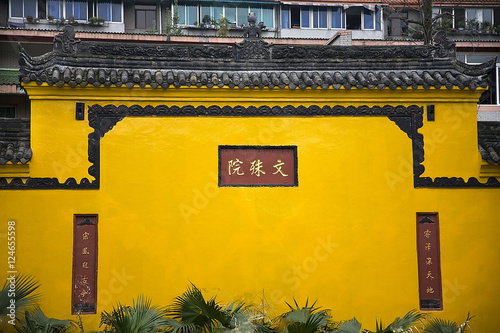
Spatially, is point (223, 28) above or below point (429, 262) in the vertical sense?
above

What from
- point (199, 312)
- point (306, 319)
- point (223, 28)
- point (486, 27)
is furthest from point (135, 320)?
point (486, 27)

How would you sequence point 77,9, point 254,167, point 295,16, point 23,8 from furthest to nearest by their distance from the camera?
point 295,16 < point 77,9 < point 23,8 < point 254,167

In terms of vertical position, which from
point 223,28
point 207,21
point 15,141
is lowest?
point 15,141

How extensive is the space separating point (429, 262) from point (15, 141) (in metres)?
7.34

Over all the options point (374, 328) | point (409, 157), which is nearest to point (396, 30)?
point (409, 157)

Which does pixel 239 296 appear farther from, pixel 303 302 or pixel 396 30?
pixel 396 30

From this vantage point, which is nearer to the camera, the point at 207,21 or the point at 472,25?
the point at 207,21

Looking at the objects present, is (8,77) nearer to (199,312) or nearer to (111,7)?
(111,7)

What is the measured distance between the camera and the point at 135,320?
866 centimetres

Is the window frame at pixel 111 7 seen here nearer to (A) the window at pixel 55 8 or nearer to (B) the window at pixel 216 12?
(A) the window at pixel 55 8

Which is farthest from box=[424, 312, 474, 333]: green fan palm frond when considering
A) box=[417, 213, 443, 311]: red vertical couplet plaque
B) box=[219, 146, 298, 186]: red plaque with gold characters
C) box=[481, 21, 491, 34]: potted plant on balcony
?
box=[481, 21, 491, 34]: potted plant on balcony

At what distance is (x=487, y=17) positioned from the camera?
25.3m

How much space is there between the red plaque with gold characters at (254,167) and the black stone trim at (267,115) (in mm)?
634

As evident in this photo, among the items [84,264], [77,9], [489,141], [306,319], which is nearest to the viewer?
[306,319]
